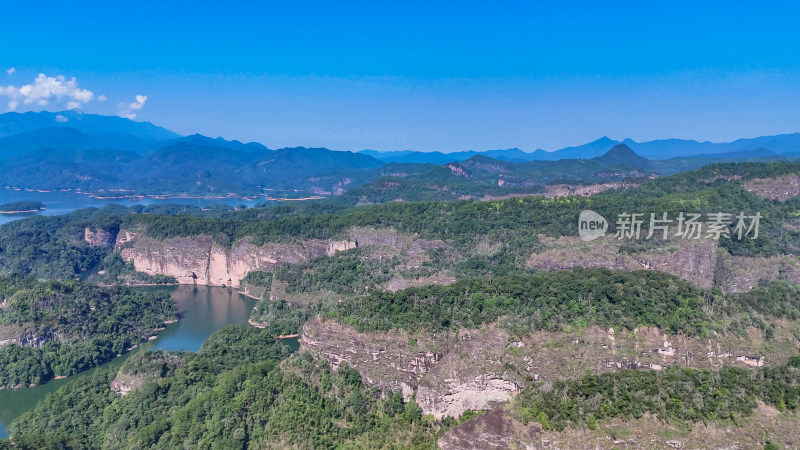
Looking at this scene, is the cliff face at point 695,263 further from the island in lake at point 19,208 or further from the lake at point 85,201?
the island in lake at point 19,208

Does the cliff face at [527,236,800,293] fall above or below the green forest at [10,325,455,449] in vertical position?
above

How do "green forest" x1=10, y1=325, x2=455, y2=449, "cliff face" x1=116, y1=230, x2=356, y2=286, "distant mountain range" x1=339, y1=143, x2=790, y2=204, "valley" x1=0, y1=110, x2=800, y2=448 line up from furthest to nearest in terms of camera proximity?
"distant mountain range" x1=339, y1=143, x2=790, y2=204
"cliff face" x1=116, y1=230, x2=356, y2=286
"green forest" x1=10, y1=325, x2=455, y2=449
"valley" x1=0, y1=110, x2=800, y2=448

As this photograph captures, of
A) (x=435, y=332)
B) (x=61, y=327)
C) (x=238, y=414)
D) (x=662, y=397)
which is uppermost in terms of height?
(x=662, y=397)

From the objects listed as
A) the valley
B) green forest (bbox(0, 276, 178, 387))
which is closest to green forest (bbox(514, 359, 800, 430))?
the valley

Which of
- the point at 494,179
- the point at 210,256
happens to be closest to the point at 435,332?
the point at 210,256

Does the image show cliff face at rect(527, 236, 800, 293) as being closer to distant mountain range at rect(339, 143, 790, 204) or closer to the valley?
the valley

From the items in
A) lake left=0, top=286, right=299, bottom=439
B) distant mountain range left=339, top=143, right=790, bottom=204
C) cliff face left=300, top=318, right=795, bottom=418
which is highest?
distant mountain range left=339, top=143, right=790, bottom=204

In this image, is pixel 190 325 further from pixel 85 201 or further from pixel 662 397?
pixel 85 201
